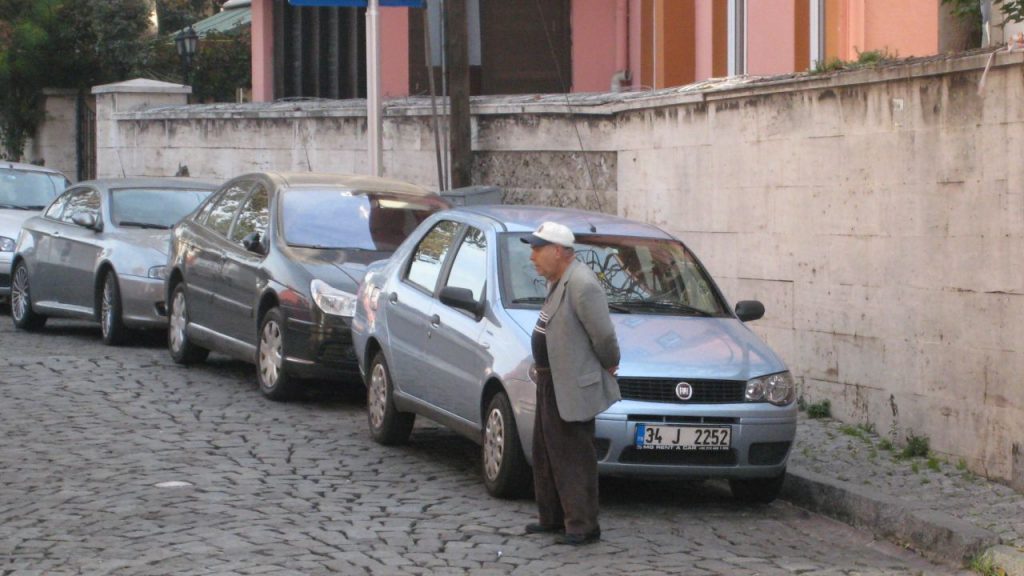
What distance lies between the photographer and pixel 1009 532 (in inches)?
317

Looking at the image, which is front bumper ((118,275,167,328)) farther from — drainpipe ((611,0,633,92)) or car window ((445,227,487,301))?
drainpipe ((611,0,633,92))

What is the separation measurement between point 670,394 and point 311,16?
2039cm

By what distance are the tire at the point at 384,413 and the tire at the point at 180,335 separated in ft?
11.9

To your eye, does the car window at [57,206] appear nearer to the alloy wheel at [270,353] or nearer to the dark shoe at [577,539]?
the alloy wheel at [270,353]

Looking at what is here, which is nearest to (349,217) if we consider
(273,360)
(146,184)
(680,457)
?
(273,360)

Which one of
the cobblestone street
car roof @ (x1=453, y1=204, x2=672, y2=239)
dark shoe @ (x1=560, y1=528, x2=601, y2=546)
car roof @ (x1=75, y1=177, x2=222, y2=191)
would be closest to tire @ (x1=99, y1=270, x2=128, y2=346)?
car roof @ (x1=75, y1=177, x2=222, y2=191)

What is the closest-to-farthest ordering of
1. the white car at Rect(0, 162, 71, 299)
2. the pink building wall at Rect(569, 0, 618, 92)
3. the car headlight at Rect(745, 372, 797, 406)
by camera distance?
the car headlight at Rect(745, 372, 797, 406) < the white car at Rect(0, 162, 71, 299) < the pink building wall at Rect(569, 0, 618, 92)

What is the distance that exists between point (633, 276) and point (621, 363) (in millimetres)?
1208

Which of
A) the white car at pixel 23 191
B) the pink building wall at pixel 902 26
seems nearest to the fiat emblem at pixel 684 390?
the pink building wall at pixel 902 26

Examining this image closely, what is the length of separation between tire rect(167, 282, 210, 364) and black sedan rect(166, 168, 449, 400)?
0.01 meters

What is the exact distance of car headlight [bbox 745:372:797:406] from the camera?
892 cm

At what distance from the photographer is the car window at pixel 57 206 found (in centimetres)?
1727

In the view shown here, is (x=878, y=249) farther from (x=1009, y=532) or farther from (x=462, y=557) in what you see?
(x=462, y=557)

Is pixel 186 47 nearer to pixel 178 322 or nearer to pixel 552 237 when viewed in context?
pixel 178 322
